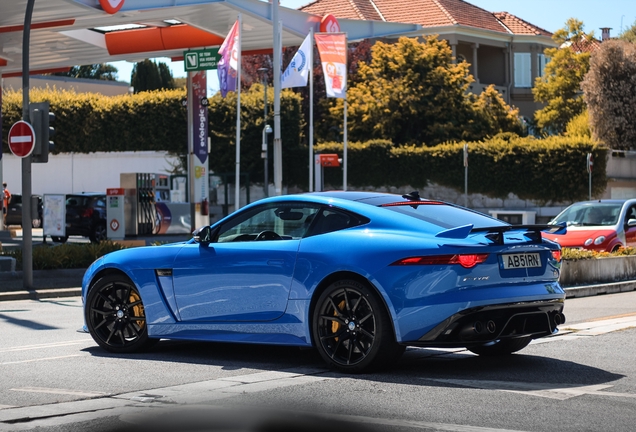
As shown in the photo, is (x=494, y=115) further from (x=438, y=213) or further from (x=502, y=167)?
(x=438, y=213)

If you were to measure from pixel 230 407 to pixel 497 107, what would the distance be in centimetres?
5138

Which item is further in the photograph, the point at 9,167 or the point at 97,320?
the point at 9,167

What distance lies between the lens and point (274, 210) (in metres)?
8.62

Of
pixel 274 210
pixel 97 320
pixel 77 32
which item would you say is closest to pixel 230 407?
pixel 274 210

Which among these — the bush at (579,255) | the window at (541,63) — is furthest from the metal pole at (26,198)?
the window at (541,63)

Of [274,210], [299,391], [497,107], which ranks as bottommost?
[299,391]

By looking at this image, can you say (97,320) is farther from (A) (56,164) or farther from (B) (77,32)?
(A) (56,164)

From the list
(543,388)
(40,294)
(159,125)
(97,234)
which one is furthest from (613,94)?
(543,388)

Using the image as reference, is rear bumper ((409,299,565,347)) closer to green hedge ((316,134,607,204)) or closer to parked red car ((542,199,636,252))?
parked red car ((542,199,636,252))

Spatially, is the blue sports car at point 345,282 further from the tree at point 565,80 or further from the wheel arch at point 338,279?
the tree at point 565,80

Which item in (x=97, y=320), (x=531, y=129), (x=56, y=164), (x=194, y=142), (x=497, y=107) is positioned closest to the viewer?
(x=97, y=320)

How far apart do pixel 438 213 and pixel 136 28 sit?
81.0 ft

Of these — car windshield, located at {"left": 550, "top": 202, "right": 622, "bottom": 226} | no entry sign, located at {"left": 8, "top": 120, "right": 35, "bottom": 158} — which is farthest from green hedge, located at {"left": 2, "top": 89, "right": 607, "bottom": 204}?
no entry sign, located at {"left": 8, "top": 120, "right": 35, "bottom": 158}

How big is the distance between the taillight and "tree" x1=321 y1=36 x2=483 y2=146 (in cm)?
4519
